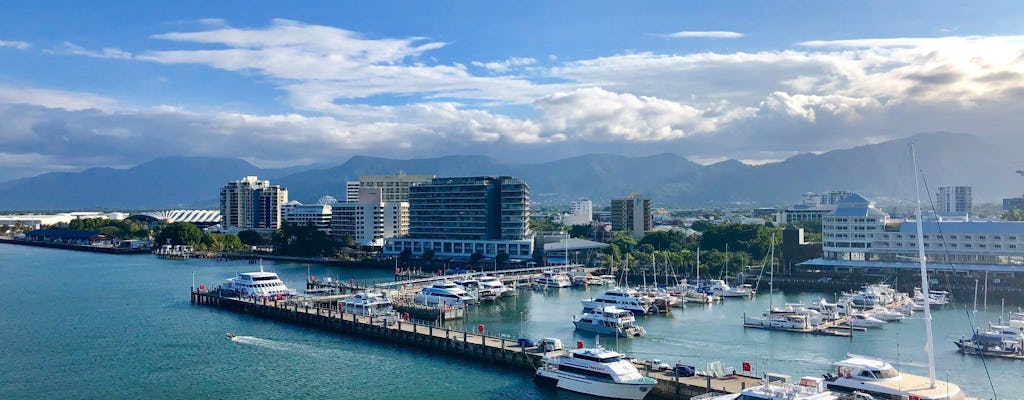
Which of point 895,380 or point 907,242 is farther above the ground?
point 907,242

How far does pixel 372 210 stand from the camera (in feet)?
306

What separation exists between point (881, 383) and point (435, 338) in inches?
687

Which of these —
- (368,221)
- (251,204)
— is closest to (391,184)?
(251,204)

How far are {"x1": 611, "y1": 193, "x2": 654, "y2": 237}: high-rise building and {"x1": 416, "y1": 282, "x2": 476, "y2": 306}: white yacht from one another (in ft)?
207

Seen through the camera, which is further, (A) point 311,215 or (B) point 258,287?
(A) point 311,215

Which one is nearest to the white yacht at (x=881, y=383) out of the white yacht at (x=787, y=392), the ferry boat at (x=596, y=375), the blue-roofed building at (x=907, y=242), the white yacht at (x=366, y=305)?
the white yacht at (x=787, y=392)

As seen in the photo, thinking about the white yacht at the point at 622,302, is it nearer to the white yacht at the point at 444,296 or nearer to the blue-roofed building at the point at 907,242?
the white yacht at the point at 444,296

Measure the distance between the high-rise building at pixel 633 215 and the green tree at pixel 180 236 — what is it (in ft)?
186

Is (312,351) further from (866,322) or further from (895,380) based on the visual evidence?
(866,322)

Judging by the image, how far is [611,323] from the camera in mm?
36031

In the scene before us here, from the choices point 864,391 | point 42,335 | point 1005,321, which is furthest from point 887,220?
point 42,335

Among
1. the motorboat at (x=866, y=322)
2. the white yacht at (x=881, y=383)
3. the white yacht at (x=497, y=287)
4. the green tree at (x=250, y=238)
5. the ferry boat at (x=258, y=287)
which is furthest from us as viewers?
the green tree at (x=250, y=238)

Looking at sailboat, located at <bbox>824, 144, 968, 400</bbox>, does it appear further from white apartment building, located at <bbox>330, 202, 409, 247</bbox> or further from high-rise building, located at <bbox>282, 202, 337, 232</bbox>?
high-rise building, located at <bbox>282, 202, 337, 232</bbox>

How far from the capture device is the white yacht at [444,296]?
4434 centimetres
